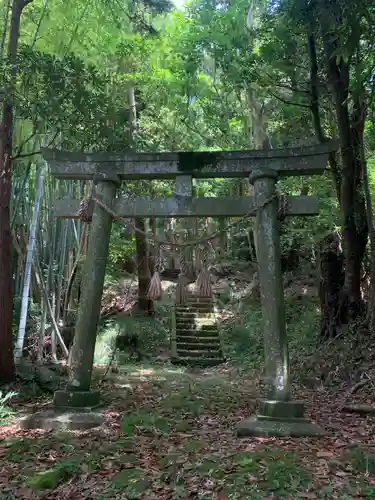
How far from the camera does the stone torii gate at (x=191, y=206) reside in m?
4.67

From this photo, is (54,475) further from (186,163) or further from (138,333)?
(138,333)

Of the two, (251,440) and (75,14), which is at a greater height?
(75,14)

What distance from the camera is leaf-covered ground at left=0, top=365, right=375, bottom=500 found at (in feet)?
9.96

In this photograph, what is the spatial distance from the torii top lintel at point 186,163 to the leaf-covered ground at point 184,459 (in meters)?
2.66

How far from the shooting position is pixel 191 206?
5.10 metres

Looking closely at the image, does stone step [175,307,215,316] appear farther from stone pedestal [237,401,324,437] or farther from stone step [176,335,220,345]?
stone pedestal [237,401,324,437]

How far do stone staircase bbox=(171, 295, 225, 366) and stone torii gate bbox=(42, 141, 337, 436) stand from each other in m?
5.32

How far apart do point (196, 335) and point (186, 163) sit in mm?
6891

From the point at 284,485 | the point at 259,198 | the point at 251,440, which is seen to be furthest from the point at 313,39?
the point at 284,485

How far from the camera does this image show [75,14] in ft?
23.1

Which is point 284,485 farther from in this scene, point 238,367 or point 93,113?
point 238,367

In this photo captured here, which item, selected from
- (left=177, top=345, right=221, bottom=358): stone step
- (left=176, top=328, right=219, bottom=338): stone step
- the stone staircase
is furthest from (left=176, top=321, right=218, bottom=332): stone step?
(left=177, top=345, right=221, bottom=358): stone step

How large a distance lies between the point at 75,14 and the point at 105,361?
6.70m

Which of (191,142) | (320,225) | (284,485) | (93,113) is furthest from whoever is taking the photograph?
(191,142)
